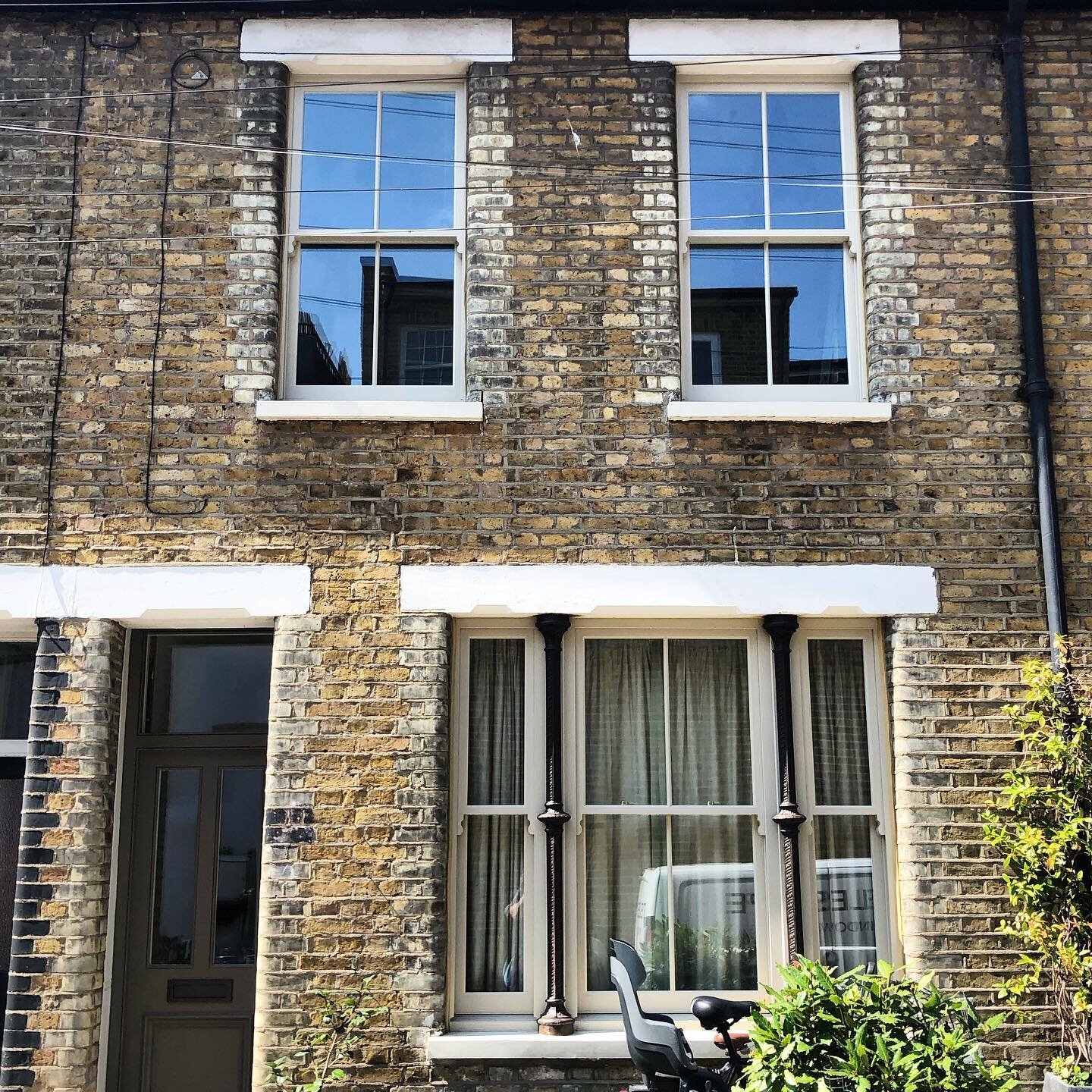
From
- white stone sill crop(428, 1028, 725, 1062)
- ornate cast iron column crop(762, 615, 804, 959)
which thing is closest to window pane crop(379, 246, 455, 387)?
ornate cast iron column crop(762, 615, 804, 959)

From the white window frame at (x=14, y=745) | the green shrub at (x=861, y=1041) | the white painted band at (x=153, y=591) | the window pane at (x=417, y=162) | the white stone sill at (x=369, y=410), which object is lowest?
the green shrub at (x=861, y=1041)

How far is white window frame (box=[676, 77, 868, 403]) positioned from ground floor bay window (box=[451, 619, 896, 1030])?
1.25 metres

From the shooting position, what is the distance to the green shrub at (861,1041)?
4.23 metres

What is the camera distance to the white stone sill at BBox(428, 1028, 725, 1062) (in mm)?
5547

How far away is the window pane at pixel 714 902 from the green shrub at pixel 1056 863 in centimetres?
118

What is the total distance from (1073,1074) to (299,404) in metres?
4.76

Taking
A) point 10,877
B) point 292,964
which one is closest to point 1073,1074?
point 292,964

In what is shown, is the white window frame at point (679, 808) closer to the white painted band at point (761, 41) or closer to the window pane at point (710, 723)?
the window pane at point (710, 723)

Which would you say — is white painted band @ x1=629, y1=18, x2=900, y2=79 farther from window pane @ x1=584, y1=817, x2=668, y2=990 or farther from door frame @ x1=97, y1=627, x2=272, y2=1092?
window pane @ x1=584, y1=817, x2=668, y2=990

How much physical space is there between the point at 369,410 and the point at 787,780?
2.81 m

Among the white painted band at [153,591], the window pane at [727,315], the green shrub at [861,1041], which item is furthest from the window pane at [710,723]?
the white painted band at [153,591]

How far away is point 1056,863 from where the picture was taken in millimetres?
5355

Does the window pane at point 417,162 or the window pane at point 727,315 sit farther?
the window pane at point 417,162

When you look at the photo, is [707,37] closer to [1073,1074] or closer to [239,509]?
[239,509]
